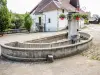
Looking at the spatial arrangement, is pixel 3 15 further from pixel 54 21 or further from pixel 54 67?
pixel 54 67

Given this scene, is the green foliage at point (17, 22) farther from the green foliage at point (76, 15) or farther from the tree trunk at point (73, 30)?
the green foliage at point (76, 15)

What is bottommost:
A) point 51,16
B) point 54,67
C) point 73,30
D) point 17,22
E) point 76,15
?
point 54,67

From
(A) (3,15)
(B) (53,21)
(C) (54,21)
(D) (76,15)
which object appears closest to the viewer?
(D) (76,15)

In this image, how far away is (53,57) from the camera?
9.91 metres

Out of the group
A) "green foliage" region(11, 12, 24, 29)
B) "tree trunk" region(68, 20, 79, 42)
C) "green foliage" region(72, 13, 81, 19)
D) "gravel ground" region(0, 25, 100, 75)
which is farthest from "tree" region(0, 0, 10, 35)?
"gravel ground" region(0, 25, 100, 75)

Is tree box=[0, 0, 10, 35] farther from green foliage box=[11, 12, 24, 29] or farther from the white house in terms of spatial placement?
the white house

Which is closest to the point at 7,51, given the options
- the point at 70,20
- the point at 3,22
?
the point at 70,20

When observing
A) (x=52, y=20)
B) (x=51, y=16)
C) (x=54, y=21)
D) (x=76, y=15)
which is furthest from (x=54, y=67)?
(x=51, y=16)

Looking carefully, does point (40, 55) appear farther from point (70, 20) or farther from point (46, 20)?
point (46, 20)

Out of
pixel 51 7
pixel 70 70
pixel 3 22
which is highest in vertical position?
pixel 51 7

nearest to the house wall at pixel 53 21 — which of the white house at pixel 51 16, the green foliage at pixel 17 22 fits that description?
the white house at pixel 51 16

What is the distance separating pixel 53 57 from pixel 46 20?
22279 millimetres

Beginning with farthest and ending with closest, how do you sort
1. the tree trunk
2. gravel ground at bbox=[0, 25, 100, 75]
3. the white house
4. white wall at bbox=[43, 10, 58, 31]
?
white wall at bbox=[43, 10, 58, 31], the white house, the tree trunk, gravel ground at bbox=[0, 25, 100, 75]

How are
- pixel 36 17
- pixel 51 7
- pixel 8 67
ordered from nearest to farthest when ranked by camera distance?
pixel 8 67 → pixel 51 7 → pixel 36 17
